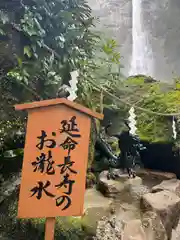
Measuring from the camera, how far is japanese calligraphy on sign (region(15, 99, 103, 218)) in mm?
1758

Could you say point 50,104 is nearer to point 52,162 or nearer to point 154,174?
point 52,162

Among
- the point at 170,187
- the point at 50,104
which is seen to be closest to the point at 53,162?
the point at 50,104

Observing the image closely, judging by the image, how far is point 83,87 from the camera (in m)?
3.72

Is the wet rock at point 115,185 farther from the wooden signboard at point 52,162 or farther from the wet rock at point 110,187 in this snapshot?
the wooden signboard at point 52,162

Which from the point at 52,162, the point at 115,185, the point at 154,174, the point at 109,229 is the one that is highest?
the point at 52,162

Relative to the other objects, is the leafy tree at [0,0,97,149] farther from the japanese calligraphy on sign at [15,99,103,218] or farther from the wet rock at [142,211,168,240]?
the wet rock at [142,211,168,240]

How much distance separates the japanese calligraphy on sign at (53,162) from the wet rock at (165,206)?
148cm

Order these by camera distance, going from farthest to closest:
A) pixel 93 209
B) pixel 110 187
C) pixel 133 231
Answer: pixel 110 187, pixel 93 209, pixel 133 231

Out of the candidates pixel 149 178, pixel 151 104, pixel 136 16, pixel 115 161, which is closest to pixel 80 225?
pixel 115 161

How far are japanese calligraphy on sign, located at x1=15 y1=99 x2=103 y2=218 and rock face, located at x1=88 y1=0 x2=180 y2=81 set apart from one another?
11.0 metres

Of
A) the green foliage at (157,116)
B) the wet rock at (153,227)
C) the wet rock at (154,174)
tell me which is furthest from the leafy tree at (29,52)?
the wet rock at (154,174)

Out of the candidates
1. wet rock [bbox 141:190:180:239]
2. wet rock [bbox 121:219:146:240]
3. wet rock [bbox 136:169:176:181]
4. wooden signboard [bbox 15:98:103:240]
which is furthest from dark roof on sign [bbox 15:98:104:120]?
wet rock [bbox 136:169:176:181]

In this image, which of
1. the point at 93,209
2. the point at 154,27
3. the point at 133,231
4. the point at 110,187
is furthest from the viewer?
the point at 154,27

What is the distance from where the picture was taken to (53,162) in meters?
1.79
